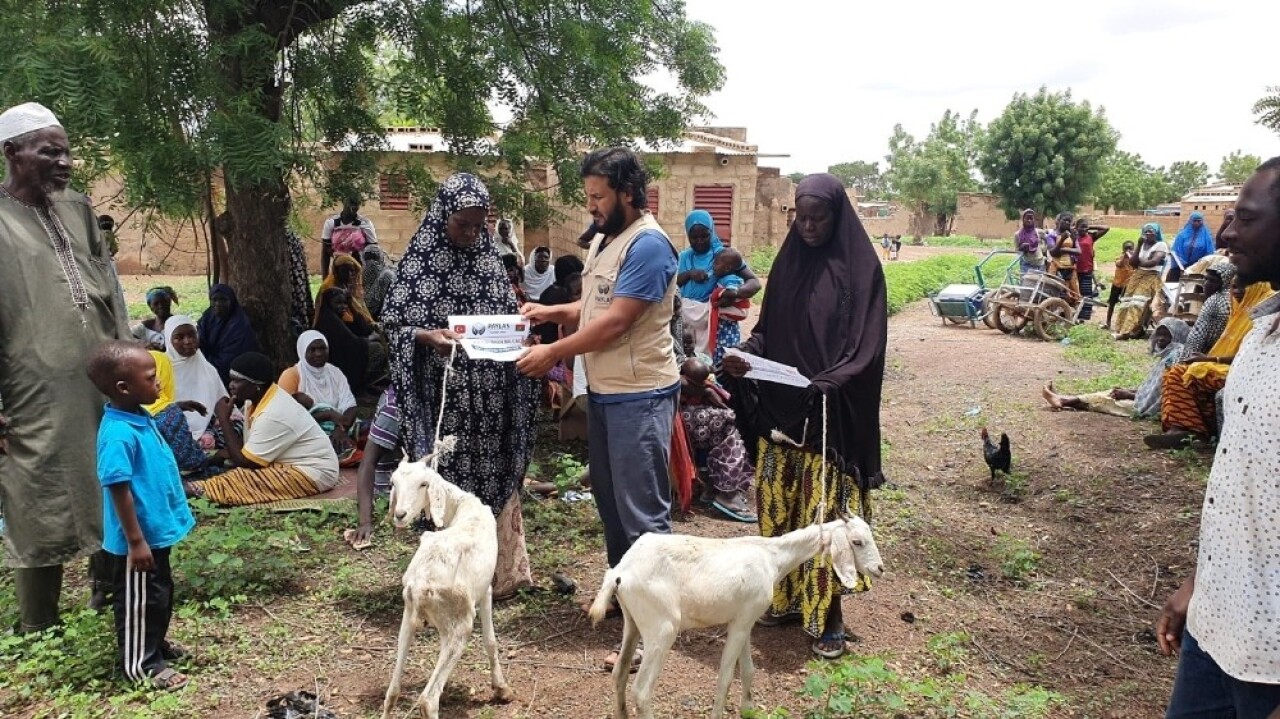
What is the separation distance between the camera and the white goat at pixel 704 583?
112 inches

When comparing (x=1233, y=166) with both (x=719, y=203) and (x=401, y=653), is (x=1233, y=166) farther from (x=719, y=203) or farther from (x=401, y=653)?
(x=401, y=653)

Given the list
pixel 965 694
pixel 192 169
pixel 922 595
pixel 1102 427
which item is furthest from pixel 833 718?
pixel 1102 427

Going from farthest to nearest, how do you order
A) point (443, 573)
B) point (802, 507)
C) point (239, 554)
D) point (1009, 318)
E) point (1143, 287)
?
point (1009, 318)
point (1143, 287)
point (239, 554)
point (802, 507)
point (443, 573)

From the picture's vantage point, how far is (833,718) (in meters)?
3.16

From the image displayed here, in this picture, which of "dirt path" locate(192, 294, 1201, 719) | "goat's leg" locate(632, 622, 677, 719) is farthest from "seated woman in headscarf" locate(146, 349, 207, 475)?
"goat's leg" locate(632, 622, 677, 719)

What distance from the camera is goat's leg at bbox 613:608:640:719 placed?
3018mm

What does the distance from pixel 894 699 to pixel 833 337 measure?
1.40 m

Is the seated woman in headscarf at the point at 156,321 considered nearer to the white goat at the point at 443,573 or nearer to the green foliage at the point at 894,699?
the white goat at the point at 443,573

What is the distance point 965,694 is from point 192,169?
4.60 metres

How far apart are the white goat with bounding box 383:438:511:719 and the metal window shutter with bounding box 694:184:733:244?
1680 cm

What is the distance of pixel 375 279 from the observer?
924cm

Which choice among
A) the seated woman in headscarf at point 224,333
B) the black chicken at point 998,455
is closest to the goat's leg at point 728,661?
the black chicken at point 998,455

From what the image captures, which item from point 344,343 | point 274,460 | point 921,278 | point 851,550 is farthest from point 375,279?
point 921,278

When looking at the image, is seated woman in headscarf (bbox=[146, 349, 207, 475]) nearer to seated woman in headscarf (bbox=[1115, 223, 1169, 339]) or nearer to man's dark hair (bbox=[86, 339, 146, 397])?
man's dark hair (bbox=[86, 339, 146, 397])
